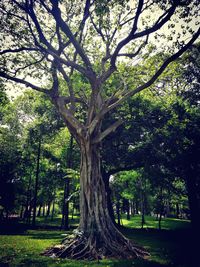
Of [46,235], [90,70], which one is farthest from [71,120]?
[46,235]

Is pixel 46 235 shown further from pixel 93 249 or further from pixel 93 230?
pixel 93 249

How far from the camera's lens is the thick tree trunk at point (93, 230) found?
10.1m

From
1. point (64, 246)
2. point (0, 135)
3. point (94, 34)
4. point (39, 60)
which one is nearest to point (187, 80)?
point (94, 34)

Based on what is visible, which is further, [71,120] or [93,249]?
[71,120]

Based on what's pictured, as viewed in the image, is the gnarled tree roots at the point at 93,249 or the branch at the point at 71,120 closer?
the gnarled tree roots at the point at 93,249

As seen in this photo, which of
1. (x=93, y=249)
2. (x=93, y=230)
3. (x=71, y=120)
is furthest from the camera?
(x=71, y=120)

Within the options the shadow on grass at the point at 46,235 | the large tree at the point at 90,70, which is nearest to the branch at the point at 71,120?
the large tree at the point at 90,70

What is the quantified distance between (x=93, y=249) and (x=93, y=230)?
94cm

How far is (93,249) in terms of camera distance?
392 inches

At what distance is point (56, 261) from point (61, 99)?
759cm

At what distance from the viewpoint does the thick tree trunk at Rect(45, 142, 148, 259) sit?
10078 mm

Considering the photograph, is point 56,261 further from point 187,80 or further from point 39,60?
point 187,80

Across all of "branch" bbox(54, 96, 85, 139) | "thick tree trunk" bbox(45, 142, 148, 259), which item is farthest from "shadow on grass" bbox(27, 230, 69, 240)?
"branch" bbox(54, 96, 85, 139)

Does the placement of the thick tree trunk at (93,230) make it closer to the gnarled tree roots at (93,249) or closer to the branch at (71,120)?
the gnarled tree roots at (93,249)
